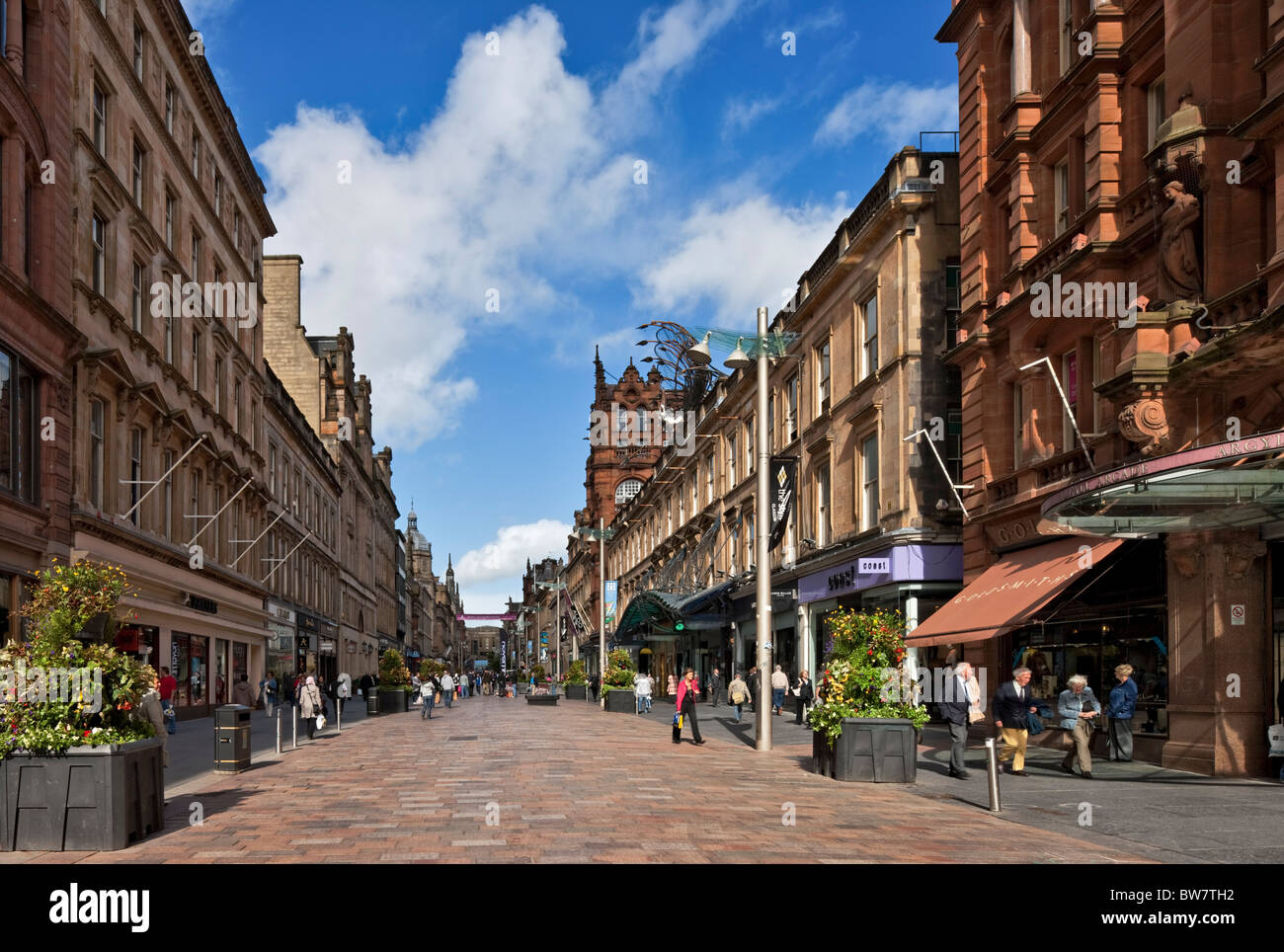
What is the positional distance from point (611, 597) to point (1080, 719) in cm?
6324

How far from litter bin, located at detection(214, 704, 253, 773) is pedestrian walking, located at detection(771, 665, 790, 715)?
64.6 feet

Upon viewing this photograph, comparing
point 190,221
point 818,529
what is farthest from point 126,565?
point 818,529

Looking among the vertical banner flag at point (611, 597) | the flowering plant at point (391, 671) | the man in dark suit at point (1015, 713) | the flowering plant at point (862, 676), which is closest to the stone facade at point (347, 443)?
the vertical banner flag at point (611, 597)

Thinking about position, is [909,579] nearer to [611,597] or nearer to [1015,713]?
[1015,713]

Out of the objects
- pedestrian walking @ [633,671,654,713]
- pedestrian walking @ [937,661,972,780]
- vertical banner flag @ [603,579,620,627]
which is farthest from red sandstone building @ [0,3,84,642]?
vertical banner flag @ [603,579,620,627]

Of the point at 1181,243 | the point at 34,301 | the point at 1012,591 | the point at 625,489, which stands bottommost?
the point at 1012,591

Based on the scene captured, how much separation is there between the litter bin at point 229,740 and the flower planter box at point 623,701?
26977 millimetres

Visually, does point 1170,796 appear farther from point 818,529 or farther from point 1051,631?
point 818,529

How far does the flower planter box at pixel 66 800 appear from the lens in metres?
10.9

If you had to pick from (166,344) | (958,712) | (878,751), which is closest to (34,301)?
(166,344)

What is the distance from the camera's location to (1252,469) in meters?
14.4

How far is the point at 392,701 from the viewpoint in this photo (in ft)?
150

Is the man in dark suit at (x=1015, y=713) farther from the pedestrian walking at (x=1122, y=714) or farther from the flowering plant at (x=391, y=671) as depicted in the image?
the flowering plant at (x=391, y=671)

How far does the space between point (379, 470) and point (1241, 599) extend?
A: 97809 mm
